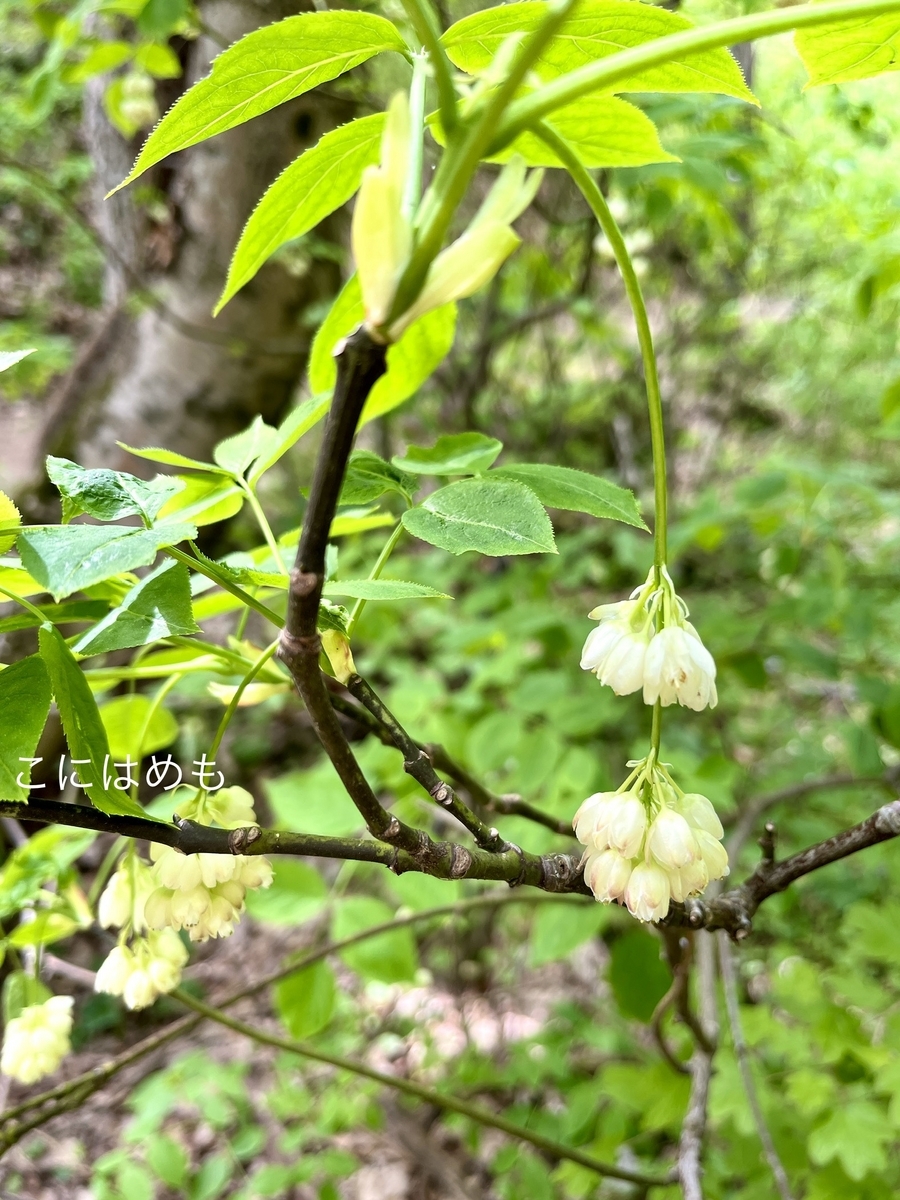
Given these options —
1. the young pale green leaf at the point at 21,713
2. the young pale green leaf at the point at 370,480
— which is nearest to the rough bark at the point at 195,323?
the young pale green leaf at the point at 370,480

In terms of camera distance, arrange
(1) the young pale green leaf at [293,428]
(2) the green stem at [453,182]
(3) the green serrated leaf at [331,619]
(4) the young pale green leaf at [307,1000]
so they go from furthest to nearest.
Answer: (4) the young pale green leaf at [307,1000]
(1) the young pale green leaf at [293,428]
(3) the green serrated leaf at [331,619]
(2) the green stem at [453,182]

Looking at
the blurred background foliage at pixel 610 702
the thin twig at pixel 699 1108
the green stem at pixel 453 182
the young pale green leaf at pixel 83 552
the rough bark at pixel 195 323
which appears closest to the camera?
the green stem at pixel 453 182

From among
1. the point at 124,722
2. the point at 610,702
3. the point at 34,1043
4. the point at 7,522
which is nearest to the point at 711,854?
the point at 7,522

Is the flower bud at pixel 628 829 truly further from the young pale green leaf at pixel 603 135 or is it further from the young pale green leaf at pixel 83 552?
the young pale green leaf at pixel 603 135

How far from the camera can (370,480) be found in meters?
0.57

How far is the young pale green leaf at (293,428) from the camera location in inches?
21.7

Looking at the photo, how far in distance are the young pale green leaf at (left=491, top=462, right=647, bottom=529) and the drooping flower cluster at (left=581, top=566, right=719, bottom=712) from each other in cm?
6

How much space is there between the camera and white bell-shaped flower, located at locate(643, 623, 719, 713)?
17.0 inches

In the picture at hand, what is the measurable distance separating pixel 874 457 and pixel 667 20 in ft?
14.0

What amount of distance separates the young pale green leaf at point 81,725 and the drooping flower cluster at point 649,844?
266mm

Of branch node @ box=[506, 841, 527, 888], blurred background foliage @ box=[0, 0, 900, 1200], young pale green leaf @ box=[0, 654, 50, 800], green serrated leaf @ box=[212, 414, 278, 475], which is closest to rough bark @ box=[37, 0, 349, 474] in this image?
blurred background foliage @ box=[0, 0, 900, 1200]

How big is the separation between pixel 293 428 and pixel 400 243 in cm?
34

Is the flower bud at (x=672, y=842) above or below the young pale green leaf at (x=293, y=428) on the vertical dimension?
below

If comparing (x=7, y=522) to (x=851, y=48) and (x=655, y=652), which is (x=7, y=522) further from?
(x=851, y=48)
